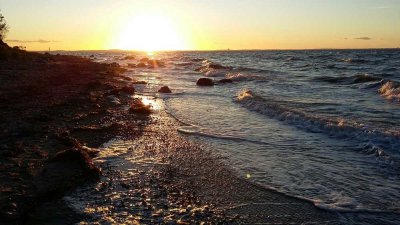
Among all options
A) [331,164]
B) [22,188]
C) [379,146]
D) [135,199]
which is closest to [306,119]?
[379,146]

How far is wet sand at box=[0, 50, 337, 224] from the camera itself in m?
5.95

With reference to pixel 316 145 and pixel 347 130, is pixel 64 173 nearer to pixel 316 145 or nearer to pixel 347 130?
pixel 316 145

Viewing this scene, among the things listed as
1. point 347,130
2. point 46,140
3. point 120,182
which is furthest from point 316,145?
point 46,140

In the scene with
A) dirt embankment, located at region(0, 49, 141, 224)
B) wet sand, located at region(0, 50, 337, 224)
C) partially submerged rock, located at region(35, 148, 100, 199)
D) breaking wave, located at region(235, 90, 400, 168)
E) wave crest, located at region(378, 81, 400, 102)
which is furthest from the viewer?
wave crest, located at region(378, 81, 400, 102)

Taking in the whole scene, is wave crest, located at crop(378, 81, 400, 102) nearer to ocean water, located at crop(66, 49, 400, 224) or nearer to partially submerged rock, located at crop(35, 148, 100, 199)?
ocean water, located at crop(66, 49, 400, 224)

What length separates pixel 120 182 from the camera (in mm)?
7363

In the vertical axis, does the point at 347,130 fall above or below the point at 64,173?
above

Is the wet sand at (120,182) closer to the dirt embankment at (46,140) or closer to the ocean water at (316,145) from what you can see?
the dirt embankment at (46,140)

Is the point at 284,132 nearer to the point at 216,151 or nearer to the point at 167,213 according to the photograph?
the point at 216,151

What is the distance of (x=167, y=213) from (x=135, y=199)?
30.4 inches

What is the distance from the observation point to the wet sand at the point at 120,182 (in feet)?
19.5

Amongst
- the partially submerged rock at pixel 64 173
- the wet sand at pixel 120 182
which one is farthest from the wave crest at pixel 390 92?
the partially submerged rock at pixel 64 173

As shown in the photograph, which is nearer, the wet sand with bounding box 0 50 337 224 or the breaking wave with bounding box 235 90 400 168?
the wet sand with bounding box 0 50 337 224

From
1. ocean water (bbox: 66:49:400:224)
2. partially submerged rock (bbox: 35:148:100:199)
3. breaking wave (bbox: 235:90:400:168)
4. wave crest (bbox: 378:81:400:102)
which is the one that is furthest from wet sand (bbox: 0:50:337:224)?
wave crest (bbox: 378:81:400:102)
